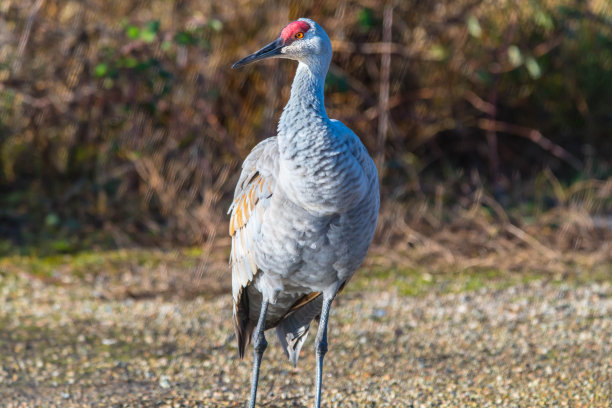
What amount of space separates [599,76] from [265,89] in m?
4.37

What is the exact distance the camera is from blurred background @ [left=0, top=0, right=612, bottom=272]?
7.74 meters

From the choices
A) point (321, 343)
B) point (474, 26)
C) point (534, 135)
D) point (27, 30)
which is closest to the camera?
point (321, 343)

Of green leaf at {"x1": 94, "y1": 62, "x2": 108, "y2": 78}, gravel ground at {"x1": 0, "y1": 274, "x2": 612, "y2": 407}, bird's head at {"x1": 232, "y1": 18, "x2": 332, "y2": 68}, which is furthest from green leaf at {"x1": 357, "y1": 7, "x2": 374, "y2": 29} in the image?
bird's head at {"x1": 232, "y1": 18, "x2": 332, "y2": 68}

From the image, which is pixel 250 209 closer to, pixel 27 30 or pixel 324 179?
pixel 324 179

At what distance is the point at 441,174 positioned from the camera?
32.4 feet

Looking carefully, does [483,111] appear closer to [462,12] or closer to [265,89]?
[462,12]

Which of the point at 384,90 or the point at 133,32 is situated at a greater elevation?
the point at 133,32

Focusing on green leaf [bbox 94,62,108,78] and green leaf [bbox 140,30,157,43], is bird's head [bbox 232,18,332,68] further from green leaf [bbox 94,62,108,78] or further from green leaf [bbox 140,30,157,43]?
green leaf [bbox 94,62,108,78]

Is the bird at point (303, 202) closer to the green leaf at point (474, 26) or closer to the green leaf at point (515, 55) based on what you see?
the green leaf at point (474, 26)

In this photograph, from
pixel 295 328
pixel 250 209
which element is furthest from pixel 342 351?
pixel 250 209

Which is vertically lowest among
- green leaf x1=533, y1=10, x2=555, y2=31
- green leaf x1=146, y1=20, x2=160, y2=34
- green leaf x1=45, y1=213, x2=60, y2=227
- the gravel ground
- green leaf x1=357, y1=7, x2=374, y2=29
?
the gravel ground

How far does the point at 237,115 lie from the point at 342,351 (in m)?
4.11

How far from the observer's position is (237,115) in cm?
891

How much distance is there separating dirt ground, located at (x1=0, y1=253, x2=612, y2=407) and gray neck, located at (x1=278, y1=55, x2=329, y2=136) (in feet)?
5.56
